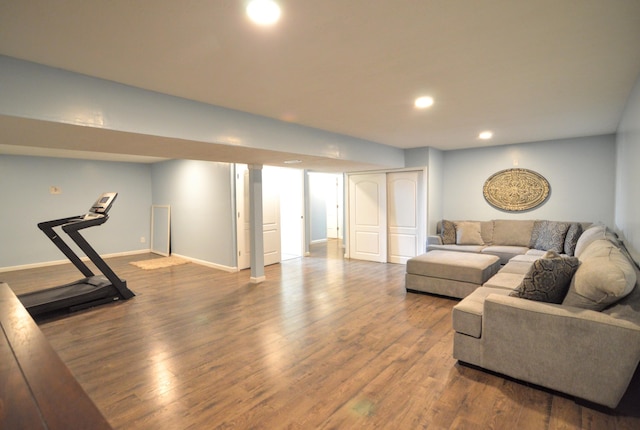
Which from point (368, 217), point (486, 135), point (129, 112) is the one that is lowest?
point (368, 217)

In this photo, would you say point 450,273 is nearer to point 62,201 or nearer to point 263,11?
point 263,11

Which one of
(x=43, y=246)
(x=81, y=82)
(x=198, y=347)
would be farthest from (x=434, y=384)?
(x=43, y=246)

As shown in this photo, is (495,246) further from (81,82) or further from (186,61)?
(81,82)

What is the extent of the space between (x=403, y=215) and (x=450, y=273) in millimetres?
2314

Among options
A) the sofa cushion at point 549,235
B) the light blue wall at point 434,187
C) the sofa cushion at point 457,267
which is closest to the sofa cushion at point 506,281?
the sofa cushion at point 457,267

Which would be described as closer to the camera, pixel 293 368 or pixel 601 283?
pixel 601 283

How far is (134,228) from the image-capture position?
7.67 m

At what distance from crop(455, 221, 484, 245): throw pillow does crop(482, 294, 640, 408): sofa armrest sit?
344cm

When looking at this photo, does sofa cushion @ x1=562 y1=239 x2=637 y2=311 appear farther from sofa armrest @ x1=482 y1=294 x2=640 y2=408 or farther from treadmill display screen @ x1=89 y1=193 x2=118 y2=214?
treadmill display screen @ x1=89 y1=193 x2=118 y2=214

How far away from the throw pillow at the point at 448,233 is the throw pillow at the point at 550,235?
4.00 ft

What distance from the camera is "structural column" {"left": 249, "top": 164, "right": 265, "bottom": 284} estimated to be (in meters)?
4.83

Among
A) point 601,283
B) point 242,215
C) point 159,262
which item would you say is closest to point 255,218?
point 242,215

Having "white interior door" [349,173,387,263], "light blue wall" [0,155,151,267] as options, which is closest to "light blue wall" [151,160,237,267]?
"light blue wall" [0,155,151,267]

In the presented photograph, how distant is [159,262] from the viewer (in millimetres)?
6566
